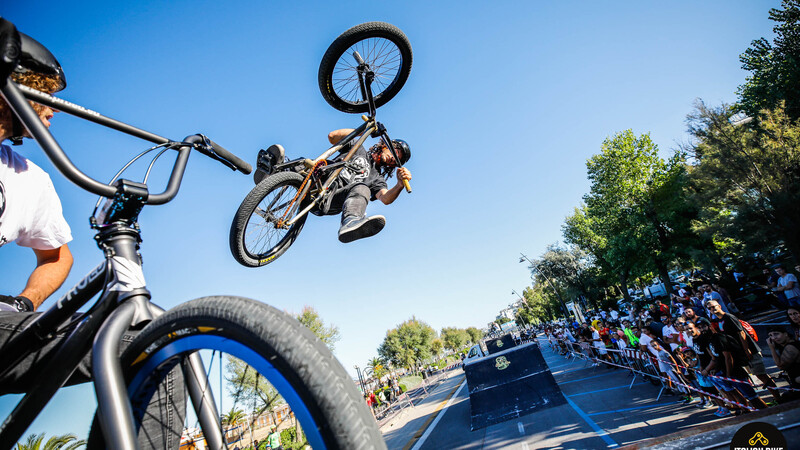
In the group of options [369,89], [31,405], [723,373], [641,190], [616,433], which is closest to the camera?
[31,405]

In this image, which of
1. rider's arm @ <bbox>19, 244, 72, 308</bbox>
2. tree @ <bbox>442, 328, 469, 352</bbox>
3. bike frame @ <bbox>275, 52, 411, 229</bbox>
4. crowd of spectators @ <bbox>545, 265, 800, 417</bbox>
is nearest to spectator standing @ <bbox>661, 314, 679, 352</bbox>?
crowd of spectators @ <bbox>545, 265, 800, 417</bbox>

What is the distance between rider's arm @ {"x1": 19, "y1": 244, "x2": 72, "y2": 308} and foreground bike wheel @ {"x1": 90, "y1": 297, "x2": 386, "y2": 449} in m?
1.16

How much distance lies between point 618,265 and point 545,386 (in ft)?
87.6

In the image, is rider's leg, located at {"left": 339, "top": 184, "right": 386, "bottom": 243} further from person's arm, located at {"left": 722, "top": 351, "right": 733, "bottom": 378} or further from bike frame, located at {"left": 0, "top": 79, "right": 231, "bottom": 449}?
person's arm, located at {"left": 722, "top": 351, "right": 733, "bottom": 378}

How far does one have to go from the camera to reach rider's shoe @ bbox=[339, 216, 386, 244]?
13.3 feet

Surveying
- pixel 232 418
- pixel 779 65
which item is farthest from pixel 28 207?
pixel 779 65

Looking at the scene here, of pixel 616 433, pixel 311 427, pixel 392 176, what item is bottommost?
pixel 616 433

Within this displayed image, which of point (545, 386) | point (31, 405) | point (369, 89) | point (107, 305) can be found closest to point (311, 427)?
point (107, 305)

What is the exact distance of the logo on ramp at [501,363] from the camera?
12.7 metres

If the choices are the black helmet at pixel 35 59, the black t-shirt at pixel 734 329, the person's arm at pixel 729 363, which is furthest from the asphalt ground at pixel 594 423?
the black helmet at pixel 35 59

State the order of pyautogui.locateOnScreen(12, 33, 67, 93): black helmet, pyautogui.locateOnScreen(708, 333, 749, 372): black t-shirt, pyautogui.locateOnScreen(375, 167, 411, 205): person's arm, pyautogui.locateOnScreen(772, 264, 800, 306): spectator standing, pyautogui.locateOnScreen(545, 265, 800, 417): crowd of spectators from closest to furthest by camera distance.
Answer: pyautogui.locateOnScreen(12, 33, 67, 93): black helmet, pyautogui.locateOnScreen(375, 167, 411, 205): person's arm, pyautogui.locateOnScreen(545, 265, 800, 417): crowd of spectators, pyautogui.locateOnScreen(708, 333, 749, 372): black t-shirt, pyautogui.locateOnScreen(772, 264, 800, 306): spectator standing

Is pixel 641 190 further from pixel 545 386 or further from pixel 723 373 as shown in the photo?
pixel 723 373

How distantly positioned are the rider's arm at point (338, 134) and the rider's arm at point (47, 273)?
3322 millimetres

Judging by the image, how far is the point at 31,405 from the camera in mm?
1424
